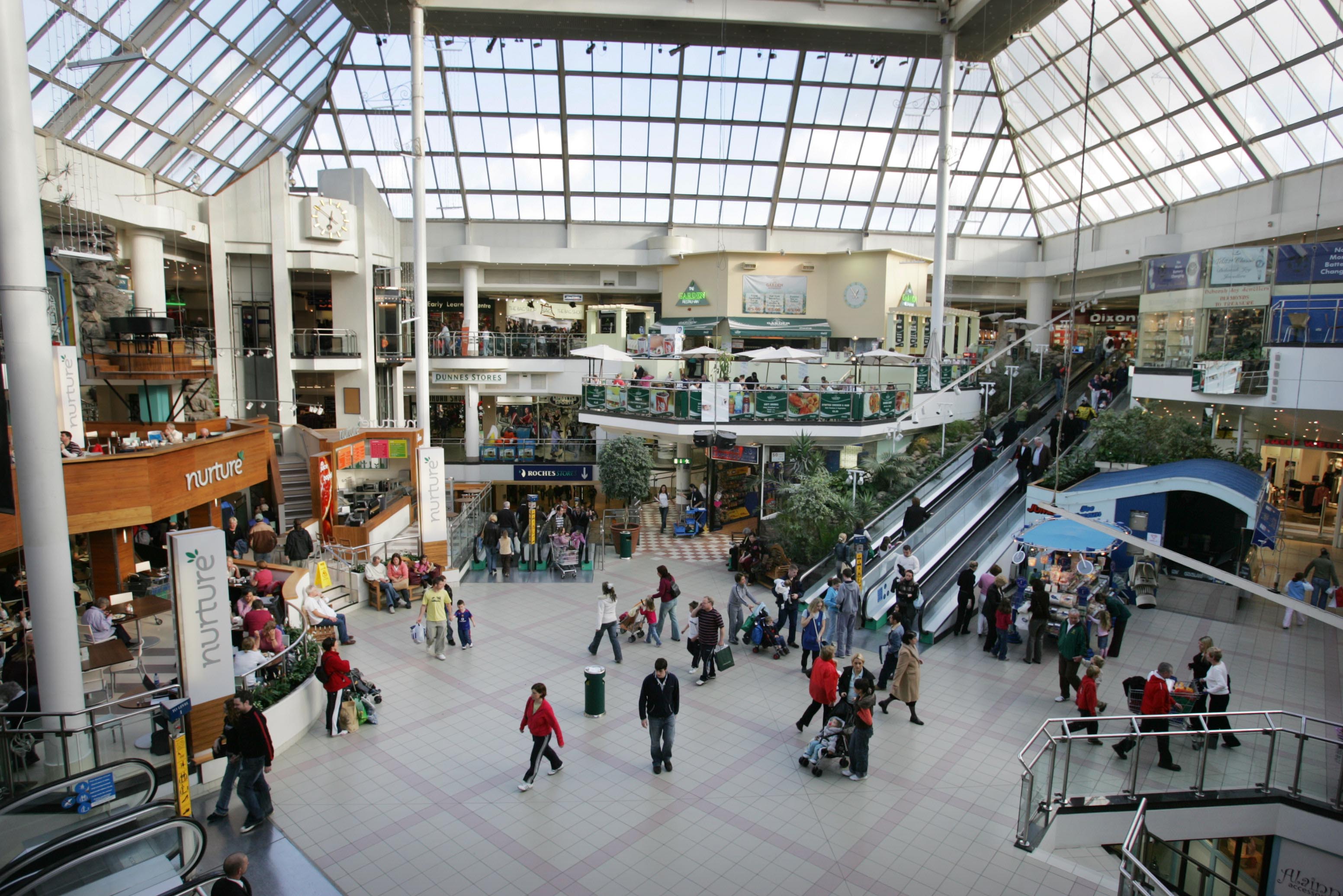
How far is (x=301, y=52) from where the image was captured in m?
25.0

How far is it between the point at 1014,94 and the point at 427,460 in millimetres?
26574

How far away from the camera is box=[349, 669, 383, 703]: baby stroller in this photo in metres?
10.7

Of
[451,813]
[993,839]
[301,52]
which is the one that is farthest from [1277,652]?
[301,52]

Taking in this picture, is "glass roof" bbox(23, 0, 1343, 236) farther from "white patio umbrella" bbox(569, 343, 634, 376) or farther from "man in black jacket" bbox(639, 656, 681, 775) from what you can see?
"man in black jacket" bbox(639, 656, 681, 775)

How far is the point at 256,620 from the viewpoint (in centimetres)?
1124

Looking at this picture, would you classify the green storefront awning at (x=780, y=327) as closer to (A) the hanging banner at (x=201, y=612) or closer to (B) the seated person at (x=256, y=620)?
(B) the seated person at (x=256, y=620)

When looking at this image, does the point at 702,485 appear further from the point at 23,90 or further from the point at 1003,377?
the point at 23,90

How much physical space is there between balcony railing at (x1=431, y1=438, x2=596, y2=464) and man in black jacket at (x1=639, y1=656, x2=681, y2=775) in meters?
20.2

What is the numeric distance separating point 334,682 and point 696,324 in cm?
2495

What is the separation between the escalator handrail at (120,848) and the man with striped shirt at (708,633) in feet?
22.4

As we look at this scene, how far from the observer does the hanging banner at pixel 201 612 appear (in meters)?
8.84

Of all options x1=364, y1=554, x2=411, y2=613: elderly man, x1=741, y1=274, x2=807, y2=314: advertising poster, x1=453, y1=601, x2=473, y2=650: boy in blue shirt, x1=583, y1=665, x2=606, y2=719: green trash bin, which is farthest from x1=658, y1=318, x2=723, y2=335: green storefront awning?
x1=583, y1=665, x2=606, y2=719: green trash bin

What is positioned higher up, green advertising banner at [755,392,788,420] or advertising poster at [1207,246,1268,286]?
advertising poster at [1207,246,1268,286]

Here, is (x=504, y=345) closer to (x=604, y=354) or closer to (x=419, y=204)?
(x=604, y=354)
